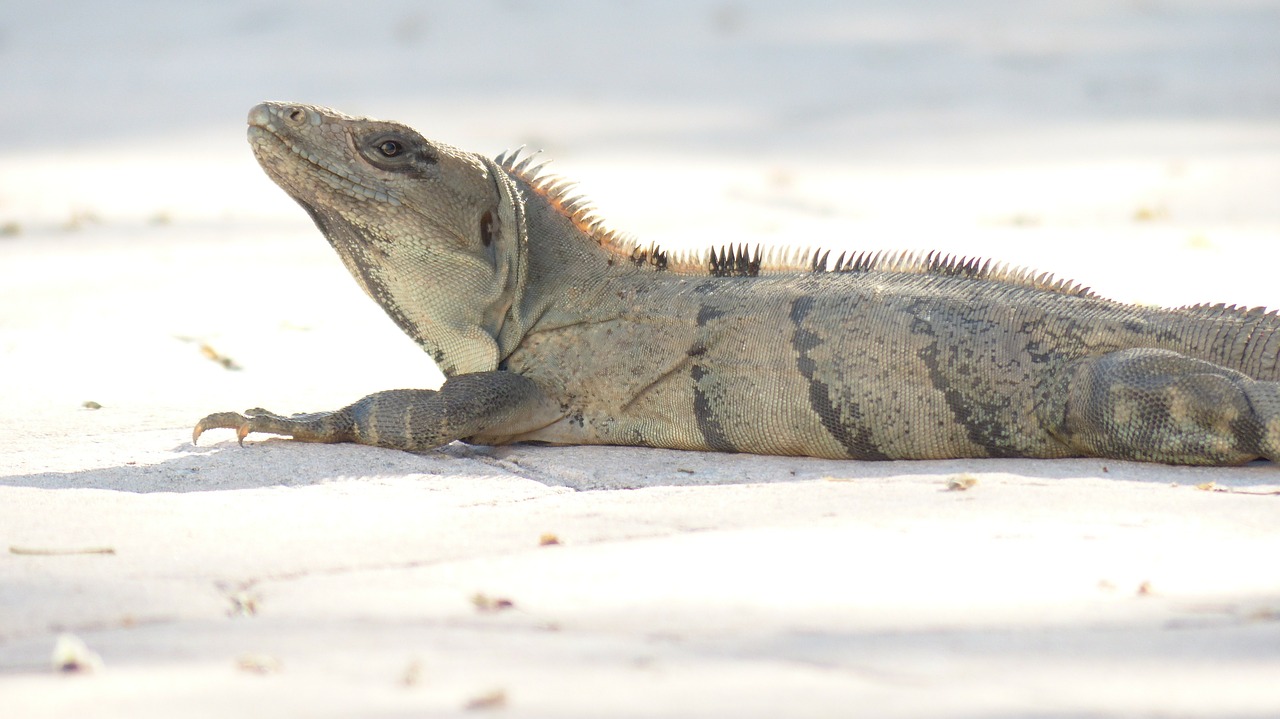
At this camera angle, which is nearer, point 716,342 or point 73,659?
point 73,659

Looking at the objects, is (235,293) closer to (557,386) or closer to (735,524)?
(557,386)

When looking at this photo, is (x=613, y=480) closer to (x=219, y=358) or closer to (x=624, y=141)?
(x=219, y=358)

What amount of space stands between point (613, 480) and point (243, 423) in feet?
4.45

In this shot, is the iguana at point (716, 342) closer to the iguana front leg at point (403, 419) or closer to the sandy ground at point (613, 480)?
the iguana front leg at point (403, 419)

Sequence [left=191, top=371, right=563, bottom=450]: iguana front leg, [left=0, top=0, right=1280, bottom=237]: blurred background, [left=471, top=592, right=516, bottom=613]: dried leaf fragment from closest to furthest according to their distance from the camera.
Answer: [left=471, top=592, right=516, bottom=613]: dried leaf fragment, [left=191, top=371, right=563, bottom=450]: iguana front leg, [left=0, top=0, right=1280, bottom=237]: blurred background

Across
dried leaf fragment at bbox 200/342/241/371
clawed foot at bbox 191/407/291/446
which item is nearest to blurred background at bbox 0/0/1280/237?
dried leaf fragment at bbox 200/342/241/371

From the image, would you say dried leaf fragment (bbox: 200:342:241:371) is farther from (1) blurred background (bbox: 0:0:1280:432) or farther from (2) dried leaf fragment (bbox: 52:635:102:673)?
(2) dried leaf fragment (bbox: 52:635:102:673)

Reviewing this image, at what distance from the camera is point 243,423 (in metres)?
5.57

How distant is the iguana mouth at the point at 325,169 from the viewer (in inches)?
222

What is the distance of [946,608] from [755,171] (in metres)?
10.6

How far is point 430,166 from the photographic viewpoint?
5.78 m

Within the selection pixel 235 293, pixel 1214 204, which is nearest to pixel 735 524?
pixel 235 293

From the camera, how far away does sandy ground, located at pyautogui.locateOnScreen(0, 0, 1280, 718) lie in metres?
3.06

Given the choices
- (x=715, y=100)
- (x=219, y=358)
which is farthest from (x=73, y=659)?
(x=715, y=100)
